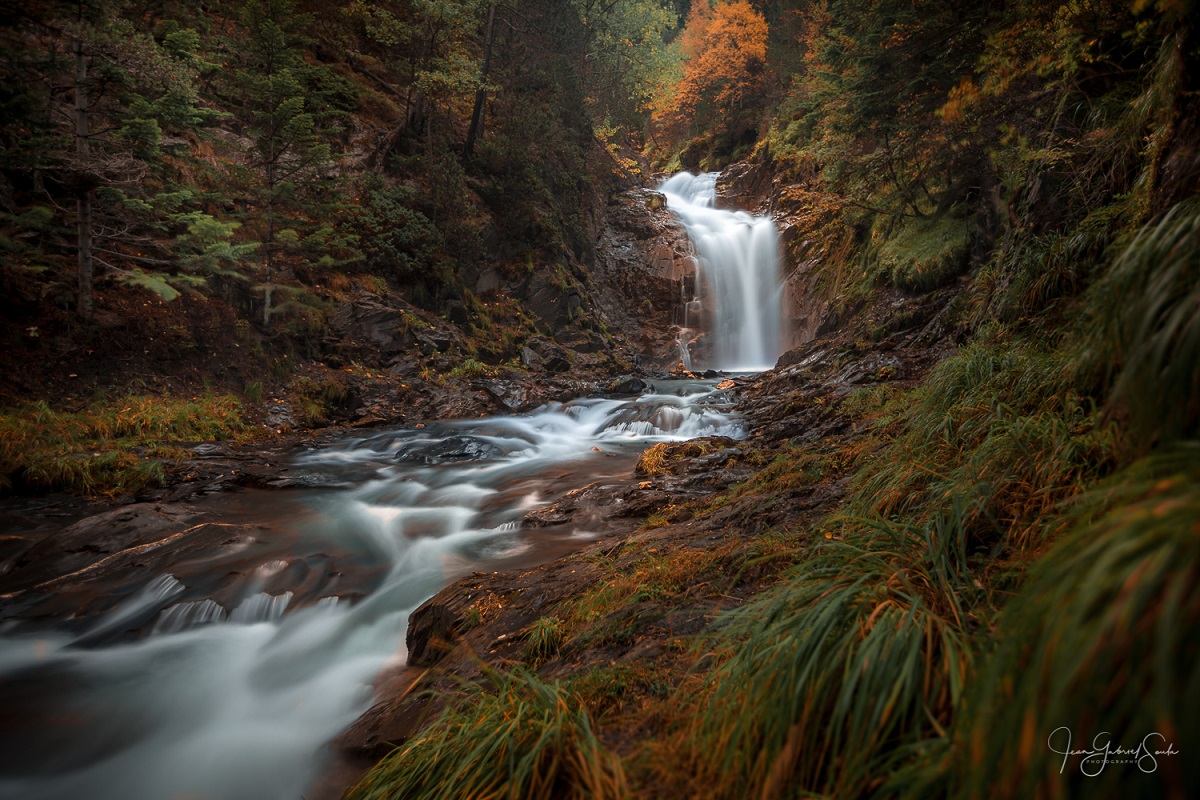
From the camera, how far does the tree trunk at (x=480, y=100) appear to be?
1659 centimetres

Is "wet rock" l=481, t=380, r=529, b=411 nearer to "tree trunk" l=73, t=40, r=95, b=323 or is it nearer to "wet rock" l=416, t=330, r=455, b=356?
"wet rock" l=416, t=330, r=455, b=356

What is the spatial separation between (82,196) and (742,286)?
724 inches

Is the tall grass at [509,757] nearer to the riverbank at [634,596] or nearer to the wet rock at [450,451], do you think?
the riverbank at [634,596]

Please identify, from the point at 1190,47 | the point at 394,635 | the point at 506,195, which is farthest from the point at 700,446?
the point at 506,195

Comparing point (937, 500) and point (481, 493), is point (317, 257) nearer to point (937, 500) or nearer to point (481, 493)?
point (481, 493)

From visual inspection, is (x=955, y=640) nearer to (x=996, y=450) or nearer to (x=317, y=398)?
(x=996, y=450)

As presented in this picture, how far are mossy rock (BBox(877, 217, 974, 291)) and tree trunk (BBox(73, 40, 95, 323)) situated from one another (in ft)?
45.1

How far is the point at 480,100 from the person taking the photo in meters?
16.9

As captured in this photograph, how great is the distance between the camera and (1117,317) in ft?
5.42

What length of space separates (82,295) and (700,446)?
33.2 ft

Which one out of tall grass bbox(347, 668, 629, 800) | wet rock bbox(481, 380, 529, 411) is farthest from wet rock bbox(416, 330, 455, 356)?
tall grass bbox(347, 668, 629, 800)

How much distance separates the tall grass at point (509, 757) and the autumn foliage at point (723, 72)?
33.1 metres

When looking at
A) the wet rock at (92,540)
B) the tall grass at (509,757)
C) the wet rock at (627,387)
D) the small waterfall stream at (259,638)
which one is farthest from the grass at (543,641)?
the wet rock at (627,387)

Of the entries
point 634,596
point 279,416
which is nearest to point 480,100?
point 279,416
